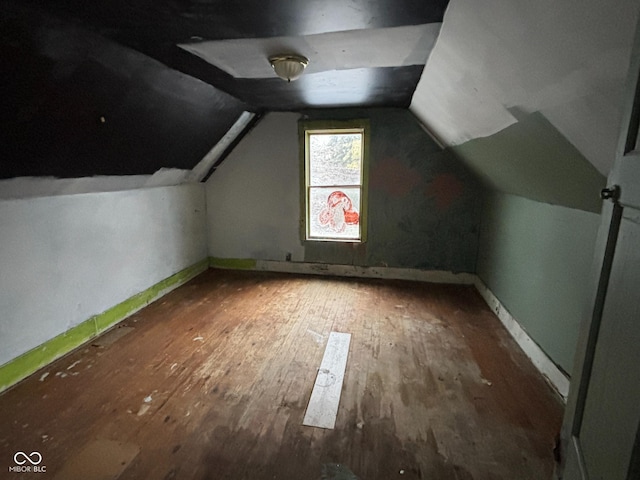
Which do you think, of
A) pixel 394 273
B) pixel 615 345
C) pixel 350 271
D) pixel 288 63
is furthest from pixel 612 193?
pixel 350 271

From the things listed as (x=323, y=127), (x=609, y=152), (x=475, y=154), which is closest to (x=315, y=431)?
(x=609, y=152)

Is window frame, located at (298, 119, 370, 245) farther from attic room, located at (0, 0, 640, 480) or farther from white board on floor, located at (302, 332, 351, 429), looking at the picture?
white board on floor, located at (302, 332, 351, 429)

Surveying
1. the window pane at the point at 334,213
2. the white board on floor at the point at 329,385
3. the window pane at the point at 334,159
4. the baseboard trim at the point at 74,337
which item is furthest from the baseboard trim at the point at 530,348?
the baseboard trim at the point at 74,337

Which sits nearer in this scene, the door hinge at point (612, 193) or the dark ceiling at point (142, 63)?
the door hinge at point (612, 193)

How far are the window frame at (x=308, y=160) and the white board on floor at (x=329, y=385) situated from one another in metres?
1.74

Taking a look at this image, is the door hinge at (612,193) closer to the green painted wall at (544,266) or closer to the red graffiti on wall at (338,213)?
the green painted wall at (544,266)

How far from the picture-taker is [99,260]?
288 centimetres

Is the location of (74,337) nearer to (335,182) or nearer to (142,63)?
(142,63)

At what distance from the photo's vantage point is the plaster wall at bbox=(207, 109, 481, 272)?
13.2 ft

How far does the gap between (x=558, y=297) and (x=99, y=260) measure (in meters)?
3.41

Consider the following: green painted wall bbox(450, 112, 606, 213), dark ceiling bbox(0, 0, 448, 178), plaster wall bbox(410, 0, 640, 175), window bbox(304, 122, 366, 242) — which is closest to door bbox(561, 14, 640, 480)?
plaster wall bbox(410, 0, 640, 175)

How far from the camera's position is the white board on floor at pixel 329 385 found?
1.91m

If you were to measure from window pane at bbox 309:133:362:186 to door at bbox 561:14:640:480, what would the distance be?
346 cm

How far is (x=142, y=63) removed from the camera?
2016 millimetres
